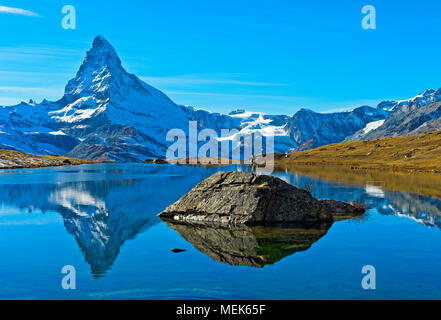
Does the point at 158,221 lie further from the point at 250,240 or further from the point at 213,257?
the point at 213,257

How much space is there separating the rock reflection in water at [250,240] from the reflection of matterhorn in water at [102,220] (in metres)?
5.11

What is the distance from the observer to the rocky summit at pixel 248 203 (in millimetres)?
41875

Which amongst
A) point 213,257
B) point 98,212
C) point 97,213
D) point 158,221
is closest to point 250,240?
point 213,257

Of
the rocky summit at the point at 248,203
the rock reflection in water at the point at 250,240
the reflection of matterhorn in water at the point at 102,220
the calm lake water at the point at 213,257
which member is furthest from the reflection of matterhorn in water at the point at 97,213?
the rock reflection in water at the point at 250,240

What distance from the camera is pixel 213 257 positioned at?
29.1 metres

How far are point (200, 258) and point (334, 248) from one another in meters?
10.5

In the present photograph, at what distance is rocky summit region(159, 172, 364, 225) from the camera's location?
137ft

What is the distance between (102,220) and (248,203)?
16.5 metres

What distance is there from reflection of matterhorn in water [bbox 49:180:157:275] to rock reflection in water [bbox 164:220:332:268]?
16.8ft

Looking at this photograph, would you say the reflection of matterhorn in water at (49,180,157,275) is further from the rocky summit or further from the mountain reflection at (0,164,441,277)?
the rocky summit

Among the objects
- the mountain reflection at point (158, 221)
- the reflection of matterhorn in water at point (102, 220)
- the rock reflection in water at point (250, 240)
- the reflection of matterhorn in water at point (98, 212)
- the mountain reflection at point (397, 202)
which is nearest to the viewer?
the rock reflection in water at point (250, 240)

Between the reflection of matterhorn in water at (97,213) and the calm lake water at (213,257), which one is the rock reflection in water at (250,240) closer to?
the calm lake water at (213,257)

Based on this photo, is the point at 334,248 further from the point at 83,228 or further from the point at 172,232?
the point at 83,228

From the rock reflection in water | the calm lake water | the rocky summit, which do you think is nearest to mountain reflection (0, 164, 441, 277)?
the rock reflection in water
